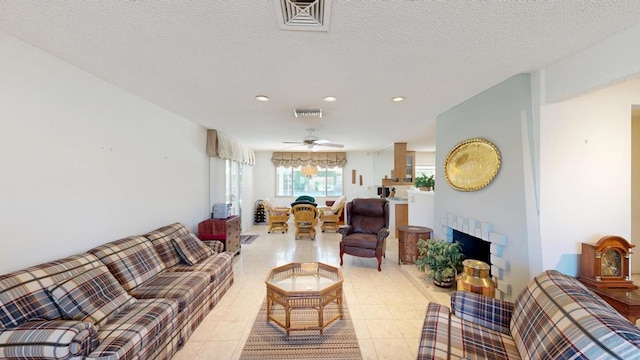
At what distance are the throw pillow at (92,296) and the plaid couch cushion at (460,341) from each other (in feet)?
6.92

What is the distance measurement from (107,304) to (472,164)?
3.54 m

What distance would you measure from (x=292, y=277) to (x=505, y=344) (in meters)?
1.99

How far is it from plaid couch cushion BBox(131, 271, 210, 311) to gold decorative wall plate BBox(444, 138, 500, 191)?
3.01m

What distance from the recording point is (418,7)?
1.34m

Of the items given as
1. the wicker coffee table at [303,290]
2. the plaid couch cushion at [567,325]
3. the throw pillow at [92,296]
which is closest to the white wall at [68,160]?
the throw pillow at [92,296]

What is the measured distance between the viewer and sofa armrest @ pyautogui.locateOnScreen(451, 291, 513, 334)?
68.8 inches

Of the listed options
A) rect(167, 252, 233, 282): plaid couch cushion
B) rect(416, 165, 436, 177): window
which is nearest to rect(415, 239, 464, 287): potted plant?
rect(167, 252, 233, 282): plaid couch cushion

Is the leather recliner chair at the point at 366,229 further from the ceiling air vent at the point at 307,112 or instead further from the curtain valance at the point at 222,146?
the curtain valance at the point at 222,146

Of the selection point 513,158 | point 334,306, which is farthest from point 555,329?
point 334,306

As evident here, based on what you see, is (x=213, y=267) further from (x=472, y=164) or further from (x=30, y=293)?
(x=472, y=164)

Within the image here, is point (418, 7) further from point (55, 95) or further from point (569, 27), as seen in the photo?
A: point (55, 95)

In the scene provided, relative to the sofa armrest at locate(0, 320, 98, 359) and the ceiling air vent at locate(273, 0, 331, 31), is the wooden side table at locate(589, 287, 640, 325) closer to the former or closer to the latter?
the ceiling air vent at locate(273, 0, 331, 31)

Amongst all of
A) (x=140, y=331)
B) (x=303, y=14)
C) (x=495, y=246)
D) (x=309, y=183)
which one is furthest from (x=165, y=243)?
(x=309, y=183)

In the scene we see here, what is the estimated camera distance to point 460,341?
5.16 ft
